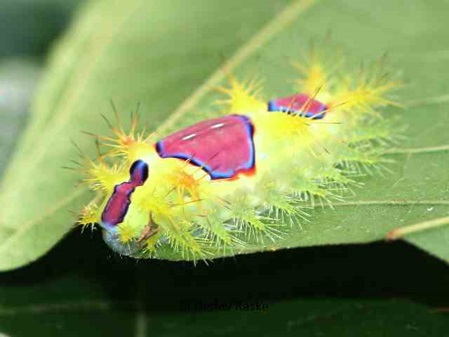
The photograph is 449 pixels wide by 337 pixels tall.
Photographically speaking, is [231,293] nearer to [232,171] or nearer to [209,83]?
[232,171]

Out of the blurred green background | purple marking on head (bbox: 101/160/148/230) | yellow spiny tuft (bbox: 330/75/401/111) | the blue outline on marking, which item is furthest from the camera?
yellow spiny tuft (bbox: 330/75/401/111)

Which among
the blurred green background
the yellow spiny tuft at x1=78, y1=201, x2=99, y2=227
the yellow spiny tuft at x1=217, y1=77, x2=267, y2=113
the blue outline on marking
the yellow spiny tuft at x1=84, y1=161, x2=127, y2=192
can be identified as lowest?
the blurred green background

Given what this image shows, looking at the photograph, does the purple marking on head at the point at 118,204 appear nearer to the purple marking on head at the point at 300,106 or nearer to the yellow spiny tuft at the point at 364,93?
the purple marking on head at the point at 300,106

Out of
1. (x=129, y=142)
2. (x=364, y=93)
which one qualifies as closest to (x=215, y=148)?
(x=129, y=142)

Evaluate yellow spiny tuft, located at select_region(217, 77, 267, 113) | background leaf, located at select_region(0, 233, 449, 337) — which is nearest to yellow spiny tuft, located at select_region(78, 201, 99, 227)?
background leaf, located at select_region(0, 233, 449, 337)

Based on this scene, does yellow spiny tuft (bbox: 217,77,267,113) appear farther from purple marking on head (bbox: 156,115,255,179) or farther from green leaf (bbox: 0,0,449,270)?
purple marking on head (bbox: 156,115,255,179)

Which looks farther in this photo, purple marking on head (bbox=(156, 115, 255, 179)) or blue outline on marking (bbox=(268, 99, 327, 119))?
blue outline on marking (bbox=(268, 99, 327, 119))

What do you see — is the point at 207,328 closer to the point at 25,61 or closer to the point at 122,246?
the point at 122,246
